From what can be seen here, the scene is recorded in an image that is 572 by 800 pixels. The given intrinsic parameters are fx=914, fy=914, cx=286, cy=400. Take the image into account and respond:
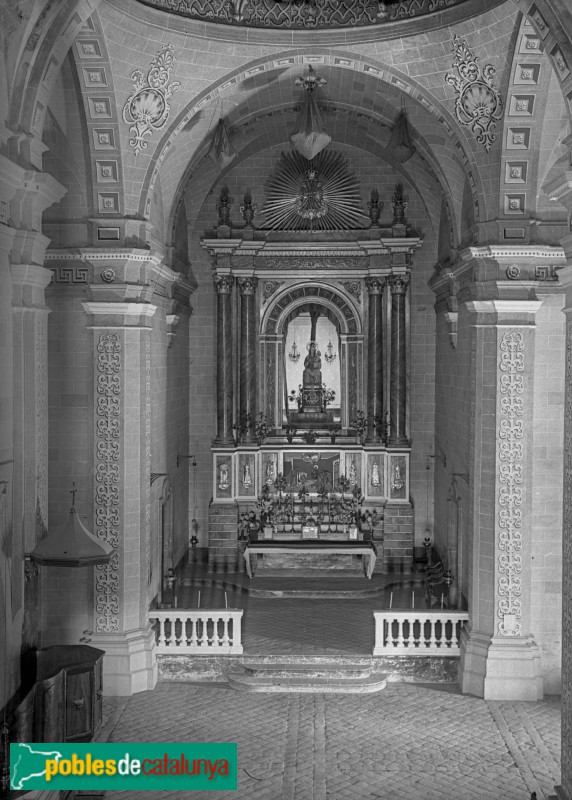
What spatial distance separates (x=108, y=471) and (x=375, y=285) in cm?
873

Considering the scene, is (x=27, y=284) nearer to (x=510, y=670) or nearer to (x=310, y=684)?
(x=310, y=684)

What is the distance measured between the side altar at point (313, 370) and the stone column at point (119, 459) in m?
5.98

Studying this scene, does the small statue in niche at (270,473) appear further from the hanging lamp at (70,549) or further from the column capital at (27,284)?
the column capital at (27,284)

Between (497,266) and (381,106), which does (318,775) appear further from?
(381,106)

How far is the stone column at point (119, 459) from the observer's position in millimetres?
13836

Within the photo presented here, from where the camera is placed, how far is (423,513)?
20.6m

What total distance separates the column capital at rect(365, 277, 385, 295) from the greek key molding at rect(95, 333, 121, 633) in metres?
8.01

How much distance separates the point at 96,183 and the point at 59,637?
6.93m

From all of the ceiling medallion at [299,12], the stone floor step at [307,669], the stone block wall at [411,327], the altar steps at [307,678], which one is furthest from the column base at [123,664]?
the ceiling medallion at [299,12]

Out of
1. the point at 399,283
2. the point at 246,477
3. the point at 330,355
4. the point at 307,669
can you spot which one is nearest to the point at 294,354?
the point at 330,355

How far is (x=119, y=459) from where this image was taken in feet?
45.8

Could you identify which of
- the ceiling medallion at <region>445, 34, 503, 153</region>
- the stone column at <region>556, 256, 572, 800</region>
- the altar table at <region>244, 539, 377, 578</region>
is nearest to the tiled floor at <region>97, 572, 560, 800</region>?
the stone column at <region>556, 256, 572, 800</region>

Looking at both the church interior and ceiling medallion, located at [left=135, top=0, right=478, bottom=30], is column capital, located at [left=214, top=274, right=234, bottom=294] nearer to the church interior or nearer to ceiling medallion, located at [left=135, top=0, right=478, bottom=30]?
the church interior

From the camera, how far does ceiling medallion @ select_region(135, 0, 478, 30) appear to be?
13164mm
